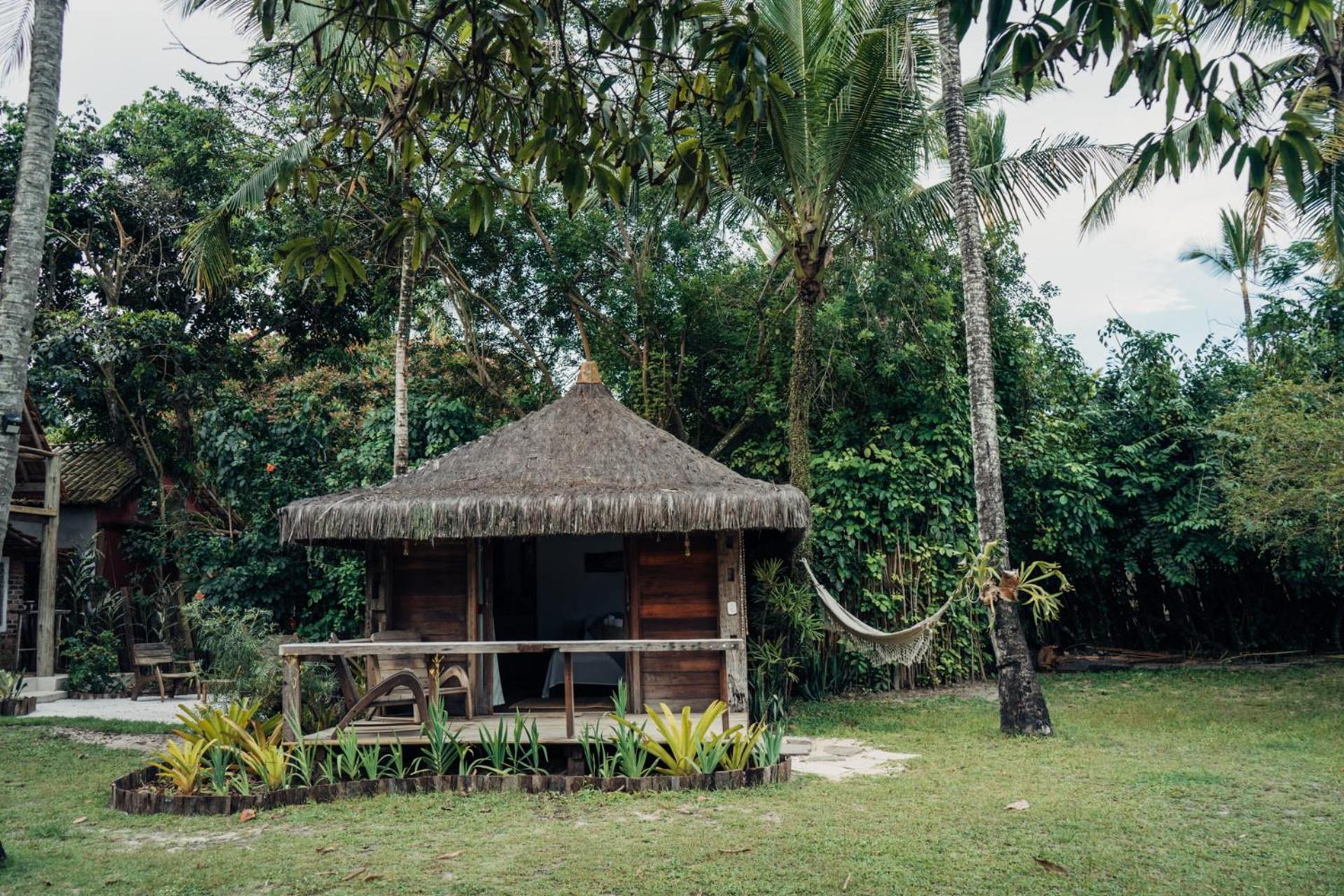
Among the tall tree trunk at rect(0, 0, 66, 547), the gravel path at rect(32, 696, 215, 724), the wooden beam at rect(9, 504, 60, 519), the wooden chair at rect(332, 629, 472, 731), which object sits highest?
the tall tree trunk at rect(0, 0, 66, 547)

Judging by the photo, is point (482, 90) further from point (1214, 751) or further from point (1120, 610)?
point (1120, 610)

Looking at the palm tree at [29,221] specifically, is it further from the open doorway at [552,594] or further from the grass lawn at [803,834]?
the open doorway at [552,594]

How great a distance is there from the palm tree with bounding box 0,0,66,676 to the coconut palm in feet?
15.1

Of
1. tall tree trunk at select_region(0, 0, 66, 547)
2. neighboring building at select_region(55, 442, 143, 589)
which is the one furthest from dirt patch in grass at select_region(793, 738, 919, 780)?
neighboring building at select_region(55, 442, 143, 589)

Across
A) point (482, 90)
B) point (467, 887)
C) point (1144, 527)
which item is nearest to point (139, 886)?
point (467, 887)

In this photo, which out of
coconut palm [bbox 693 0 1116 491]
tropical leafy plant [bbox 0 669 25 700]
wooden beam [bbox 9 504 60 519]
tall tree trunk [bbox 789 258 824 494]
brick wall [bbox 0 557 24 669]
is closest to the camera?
coconut palm [bbox 693 0 1116 491]

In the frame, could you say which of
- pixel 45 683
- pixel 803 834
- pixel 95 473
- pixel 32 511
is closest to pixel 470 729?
pixel 803 834

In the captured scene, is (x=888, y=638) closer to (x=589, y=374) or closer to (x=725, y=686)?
A: (x=725, y=686)

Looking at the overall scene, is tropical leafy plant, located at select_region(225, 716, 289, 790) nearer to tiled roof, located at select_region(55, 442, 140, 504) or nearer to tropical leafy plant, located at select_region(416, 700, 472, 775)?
tropical leafy plant, located at select_region(416, 700, 472, 775)

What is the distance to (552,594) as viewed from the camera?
34.4 feet

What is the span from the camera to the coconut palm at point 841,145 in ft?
26.6

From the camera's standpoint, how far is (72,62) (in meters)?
4.78

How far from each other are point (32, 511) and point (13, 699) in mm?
2203

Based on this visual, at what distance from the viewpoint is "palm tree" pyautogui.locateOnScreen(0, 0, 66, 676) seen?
4230mm
